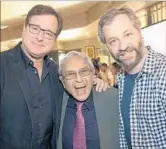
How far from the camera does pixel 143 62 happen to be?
1530 millimetres

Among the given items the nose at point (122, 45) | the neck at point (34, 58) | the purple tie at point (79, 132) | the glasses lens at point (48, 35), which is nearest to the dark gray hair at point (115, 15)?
the nose at point (122, 45)

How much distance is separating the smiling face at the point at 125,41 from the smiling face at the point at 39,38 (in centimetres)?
36

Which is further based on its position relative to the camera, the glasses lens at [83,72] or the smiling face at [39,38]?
the glasses lens at [83,72]

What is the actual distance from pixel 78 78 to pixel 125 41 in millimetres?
502

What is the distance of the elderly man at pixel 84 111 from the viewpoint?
1.85 metres

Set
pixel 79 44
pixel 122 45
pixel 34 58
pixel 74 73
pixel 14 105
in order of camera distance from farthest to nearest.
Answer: pixel 79 44 < pixel 74 73 < pixel 34 58 < pixel 14 105 < pixel 122 45

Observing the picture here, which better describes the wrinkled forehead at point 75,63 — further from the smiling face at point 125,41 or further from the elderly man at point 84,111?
the smiling face at point 125,41

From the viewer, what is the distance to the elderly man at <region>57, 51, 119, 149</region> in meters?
1.85

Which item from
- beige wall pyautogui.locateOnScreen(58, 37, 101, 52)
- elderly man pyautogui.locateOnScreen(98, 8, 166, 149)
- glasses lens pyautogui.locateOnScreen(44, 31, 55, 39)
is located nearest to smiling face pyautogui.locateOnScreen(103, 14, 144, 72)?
elderly man pyautogui.locateOnScreen(98, 8, 166, 149)

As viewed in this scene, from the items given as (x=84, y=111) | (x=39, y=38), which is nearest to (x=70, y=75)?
(x=84, y=111)

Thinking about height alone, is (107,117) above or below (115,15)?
below

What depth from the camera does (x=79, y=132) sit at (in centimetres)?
187

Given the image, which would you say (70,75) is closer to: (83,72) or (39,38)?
(83,72)

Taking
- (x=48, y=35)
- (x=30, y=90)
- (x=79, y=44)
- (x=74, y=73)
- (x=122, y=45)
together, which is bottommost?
(x=30, y=90)
